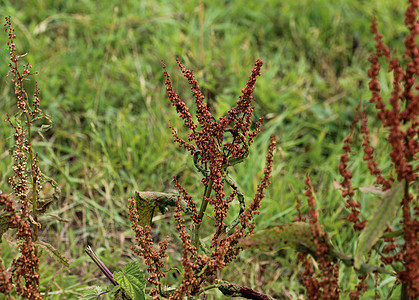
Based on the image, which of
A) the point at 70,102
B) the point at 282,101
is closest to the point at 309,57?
the point at 282,101

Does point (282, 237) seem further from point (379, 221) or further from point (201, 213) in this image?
point (201, 213)

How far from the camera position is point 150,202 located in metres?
1.83

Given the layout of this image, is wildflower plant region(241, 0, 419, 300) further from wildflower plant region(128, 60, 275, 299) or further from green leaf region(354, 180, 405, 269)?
wildflower plant region(128, 60, 275, 299)

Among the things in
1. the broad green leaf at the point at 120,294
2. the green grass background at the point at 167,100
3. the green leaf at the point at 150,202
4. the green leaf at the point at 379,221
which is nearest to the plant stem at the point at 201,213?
the green leaf at the point at 150,202

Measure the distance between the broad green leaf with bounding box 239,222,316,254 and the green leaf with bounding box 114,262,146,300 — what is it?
0.43 metres

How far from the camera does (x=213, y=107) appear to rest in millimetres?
3672

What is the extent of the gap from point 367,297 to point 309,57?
7.18 ft

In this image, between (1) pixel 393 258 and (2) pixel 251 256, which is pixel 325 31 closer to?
(2) pixel 251 256

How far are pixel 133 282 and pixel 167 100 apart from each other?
2142mm

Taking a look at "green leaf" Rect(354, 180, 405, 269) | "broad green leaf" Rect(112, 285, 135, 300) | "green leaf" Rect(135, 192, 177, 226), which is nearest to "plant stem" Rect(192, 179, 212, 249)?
"green leaf" Rect(135, 192, 177, 226)

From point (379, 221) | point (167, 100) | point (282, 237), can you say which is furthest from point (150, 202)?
point (167, 100)

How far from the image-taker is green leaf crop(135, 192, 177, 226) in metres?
1.83

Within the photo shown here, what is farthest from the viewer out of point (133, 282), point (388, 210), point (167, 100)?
point (167, 100)

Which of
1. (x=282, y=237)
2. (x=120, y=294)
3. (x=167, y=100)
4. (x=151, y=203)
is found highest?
(x=167, y=100)
